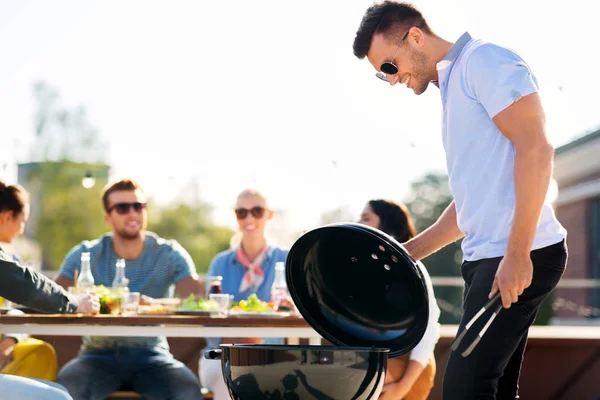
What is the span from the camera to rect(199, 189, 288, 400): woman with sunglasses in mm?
5465

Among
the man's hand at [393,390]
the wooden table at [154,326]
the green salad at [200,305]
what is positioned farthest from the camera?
the green salad at [200,305]

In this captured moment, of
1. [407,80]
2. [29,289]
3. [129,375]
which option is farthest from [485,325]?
[129,375]

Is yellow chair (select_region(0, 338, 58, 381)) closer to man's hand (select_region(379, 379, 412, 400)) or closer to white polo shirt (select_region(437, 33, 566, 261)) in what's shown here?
man's hand (select_region(379, 379, 412, 400))

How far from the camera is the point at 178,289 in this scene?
5.12m

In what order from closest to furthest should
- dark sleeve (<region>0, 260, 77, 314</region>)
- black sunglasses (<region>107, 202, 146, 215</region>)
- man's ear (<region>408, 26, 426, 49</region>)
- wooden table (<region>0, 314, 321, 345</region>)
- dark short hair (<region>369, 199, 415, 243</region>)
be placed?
man's ear (<region>408, 26, 426, 49</region>) → dark sleeve (<region>0, 260, 77, 314</region>) → wooden table (<region>0, 314, 321, 345</region>) → dark short hair (<region>369, 199, 415, 243</region>) → black sunglasses (<region>107, 202, 146, 215</region>)

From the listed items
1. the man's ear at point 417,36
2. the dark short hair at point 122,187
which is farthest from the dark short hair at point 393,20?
the dark short hair at point 122,187

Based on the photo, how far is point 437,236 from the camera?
119 inches

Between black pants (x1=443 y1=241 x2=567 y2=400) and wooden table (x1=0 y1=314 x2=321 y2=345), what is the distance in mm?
1371

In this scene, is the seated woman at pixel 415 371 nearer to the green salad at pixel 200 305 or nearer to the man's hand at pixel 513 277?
the green salad at pixel 200 305

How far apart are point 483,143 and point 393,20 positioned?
1.40ft

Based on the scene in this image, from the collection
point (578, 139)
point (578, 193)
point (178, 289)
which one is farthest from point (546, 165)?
point (578, 193)

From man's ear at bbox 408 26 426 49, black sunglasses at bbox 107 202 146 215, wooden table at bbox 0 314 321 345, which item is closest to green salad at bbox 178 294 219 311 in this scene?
wooden table at bbox 0 314 321 345

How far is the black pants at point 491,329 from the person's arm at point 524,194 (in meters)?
0.07

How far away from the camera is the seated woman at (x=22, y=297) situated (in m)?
→ 2.76
